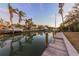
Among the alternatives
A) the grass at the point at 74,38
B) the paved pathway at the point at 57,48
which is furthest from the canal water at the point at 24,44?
the grass at the point at 74,38

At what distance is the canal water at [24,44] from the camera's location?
1806 millimetres

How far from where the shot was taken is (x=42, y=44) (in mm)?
1815

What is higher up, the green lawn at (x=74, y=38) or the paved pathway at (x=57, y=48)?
the green lawn at (x=74, y=38)

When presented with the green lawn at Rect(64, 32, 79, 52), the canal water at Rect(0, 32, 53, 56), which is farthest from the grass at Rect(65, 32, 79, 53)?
the canal water at Rect(0, 32, 53, 56)

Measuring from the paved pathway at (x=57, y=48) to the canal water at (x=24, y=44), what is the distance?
0.16ft

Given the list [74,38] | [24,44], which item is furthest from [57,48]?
[24,44]

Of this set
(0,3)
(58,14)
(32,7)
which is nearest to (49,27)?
(58,14)

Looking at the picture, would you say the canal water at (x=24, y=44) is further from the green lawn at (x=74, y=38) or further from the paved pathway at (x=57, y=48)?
the green lawn at (x=74, y=38)

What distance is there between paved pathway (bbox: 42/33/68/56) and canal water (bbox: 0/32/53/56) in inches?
2.0

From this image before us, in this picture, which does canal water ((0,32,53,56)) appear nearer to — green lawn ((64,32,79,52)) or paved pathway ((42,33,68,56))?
paved pathway ((42,33,68,56))

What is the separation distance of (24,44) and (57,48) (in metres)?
0.36

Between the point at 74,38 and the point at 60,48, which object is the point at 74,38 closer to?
the point at 74,38

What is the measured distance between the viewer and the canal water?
181 centimetres

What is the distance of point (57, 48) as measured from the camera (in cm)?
183
